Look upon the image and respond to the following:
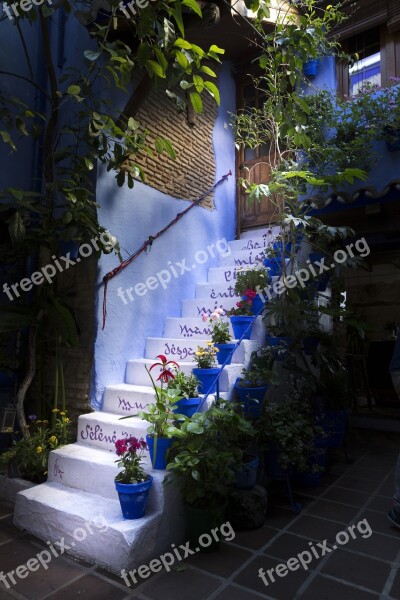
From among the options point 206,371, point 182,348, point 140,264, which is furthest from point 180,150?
point 206,371

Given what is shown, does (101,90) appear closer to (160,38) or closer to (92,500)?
(160,38)

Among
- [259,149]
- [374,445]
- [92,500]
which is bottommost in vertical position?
[374,445]

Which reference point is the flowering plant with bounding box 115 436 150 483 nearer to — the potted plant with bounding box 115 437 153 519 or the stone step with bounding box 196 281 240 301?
the potted plant with bounding box 115 437 153 519

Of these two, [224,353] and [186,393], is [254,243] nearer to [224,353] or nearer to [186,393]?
[224,353]

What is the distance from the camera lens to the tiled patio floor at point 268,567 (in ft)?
7.50

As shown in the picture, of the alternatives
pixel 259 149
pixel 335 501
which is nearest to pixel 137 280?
pixel 335 501

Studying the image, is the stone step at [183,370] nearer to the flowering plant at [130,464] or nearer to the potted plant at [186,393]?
the potted plant at [186,393]

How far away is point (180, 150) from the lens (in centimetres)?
530

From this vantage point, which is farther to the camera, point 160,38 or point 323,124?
point 323,124

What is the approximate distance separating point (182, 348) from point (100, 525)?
1.91 metres

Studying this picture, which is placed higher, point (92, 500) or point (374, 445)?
point (92, 500)

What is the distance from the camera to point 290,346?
4.14 metres

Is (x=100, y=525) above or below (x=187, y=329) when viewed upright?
below

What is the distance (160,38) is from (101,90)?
162 centimetres
